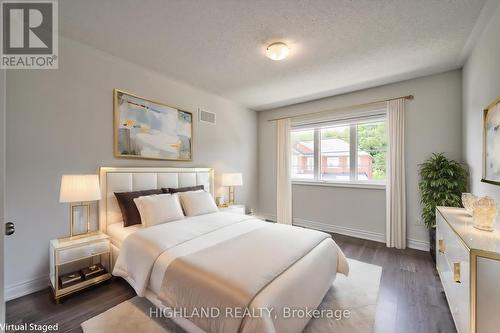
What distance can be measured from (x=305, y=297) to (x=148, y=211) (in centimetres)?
184

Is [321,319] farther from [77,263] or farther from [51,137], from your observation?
[51,137]

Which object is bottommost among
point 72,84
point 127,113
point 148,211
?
point 148,211

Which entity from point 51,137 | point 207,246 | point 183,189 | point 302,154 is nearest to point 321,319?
point 207,246

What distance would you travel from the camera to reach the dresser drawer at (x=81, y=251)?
1990 mm

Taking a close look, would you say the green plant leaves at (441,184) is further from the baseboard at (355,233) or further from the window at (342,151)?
the window at (342,151)

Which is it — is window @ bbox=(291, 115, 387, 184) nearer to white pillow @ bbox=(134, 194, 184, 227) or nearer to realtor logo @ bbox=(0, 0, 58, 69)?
white pillow @ bbox=(134, 194, 184, 227)

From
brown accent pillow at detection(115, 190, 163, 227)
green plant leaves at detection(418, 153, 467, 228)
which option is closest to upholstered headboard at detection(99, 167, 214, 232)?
brown accent pillow at detection(115, 190, 163, 227)

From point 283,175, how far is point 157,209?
9.21 ft

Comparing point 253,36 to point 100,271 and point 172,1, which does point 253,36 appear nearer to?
point 172,1

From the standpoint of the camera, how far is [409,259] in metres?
2.92

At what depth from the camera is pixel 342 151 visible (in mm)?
4090

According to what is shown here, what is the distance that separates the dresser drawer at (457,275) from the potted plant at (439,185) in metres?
0.98

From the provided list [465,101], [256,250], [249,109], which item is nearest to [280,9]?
[256,250]

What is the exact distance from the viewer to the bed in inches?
50.8
